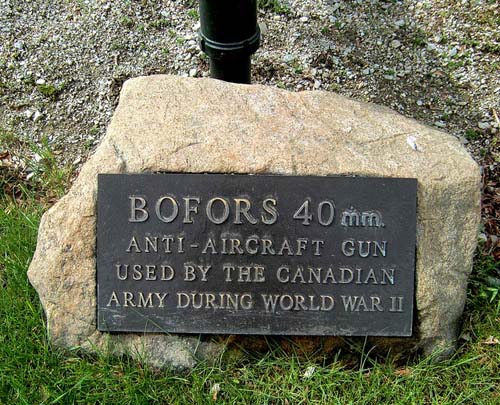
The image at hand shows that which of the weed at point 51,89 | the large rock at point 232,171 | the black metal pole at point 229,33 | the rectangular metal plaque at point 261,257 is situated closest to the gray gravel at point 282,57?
the weed at point 51,89

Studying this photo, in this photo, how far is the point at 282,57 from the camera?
383 cm

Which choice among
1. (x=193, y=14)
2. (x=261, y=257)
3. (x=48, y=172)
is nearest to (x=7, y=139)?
(x=48, y=172)

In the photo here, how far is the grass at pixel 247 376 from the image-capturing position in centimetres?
241

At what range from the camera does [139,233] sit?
8.09 feet

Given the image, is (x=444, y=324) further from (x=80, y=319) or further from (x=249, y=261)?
(x=80, y=319)

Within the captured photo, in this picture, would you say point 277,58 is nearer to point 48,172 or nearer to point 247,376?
point 48,172

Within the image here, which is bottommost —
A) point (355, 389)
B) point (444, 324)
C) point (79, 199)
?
point (355, 389)

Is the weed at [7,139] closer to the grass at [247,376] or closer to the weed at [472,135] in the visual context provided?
A: the grass at [247,376]

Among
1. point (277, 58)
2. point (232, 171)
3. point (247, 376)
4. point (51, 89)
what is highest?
point (232, 171)

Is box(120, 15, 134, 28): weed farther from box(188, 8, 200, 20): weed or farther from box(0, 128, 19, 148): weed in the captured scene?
box(0, 128, 19, 148): weed

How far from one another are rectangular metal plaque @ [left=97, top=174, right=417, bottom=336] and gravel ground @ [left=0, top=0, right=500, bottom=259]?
1.14m

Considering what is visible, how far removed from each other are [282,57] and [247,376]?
202cm

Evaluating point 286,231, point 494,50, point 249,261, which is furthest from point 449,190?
point 494,50

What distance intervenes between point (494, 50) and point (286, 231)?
2.14 metres
